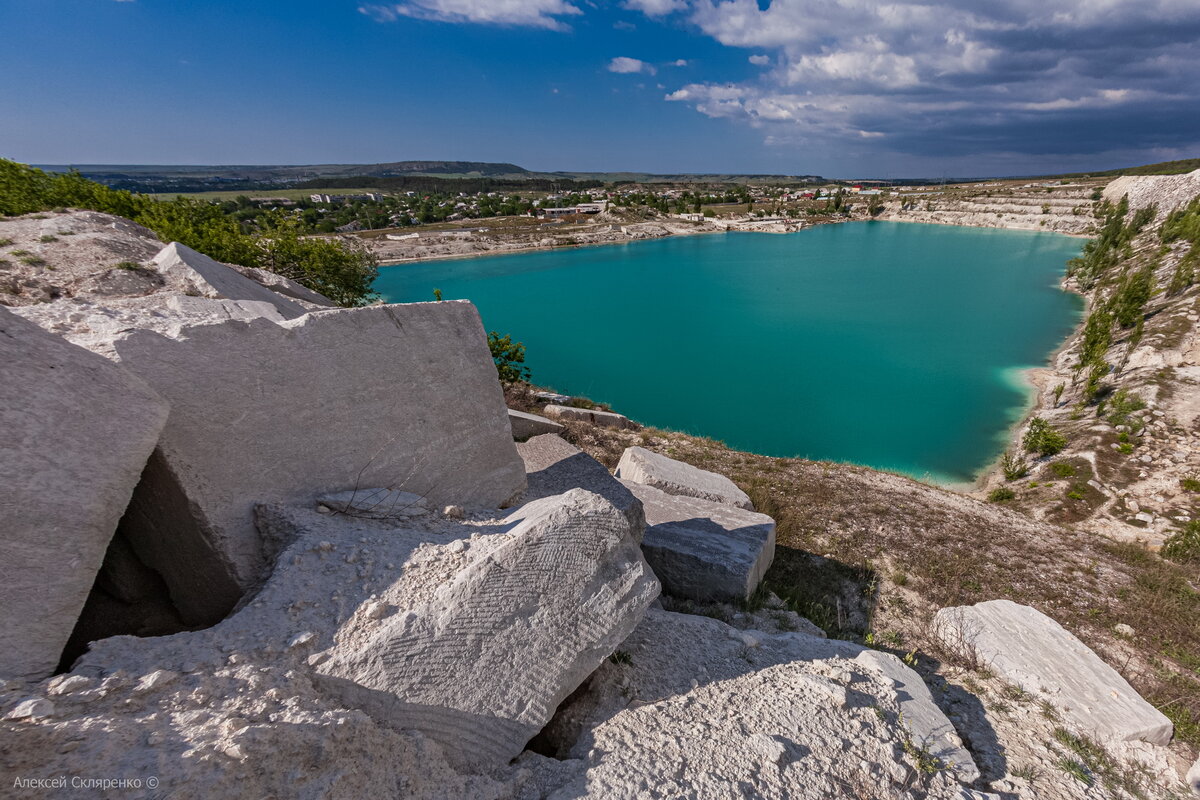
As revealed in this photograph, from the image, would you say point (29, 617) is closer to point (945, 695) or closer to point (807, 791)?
point (807, 791)

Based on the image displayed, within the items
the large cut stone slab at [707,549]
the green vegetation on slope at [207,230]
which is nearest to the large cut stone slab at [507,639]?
the large cut stone slab at [707,549]

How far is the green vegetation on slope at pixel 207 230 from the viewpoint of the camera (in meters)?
12.1

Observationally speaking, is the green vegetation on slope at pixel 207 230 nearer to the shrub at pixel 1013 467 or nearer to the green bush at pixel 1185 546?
the green bush at pixel 1185 546

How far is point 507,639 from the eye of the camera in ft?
11.7

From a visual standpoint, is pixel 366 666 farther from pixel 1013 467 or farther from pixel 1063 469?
pixel 1013 467

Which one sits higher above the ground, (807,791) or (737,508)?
(807,791)

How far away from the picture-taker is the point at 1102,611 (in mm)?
7754

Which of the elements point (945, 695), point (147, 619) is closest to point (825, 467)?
point (945, 695)

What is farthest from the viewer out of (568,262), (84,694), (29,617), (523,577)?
A: (568,262)

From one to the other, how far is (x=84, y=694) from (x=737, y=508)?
327 inches

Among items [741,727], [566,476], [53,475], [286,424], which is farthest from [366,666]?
[566,476]

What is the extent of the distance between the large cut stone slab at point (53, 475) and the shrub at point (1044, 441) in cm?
2075

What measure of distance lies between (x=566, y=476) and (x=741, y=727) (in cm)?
501

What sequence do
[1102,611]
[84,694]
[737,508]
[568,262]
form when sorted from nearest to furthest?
1. [84,694]
2. [1102,611]
3. [737,508]
4. [568,262]
